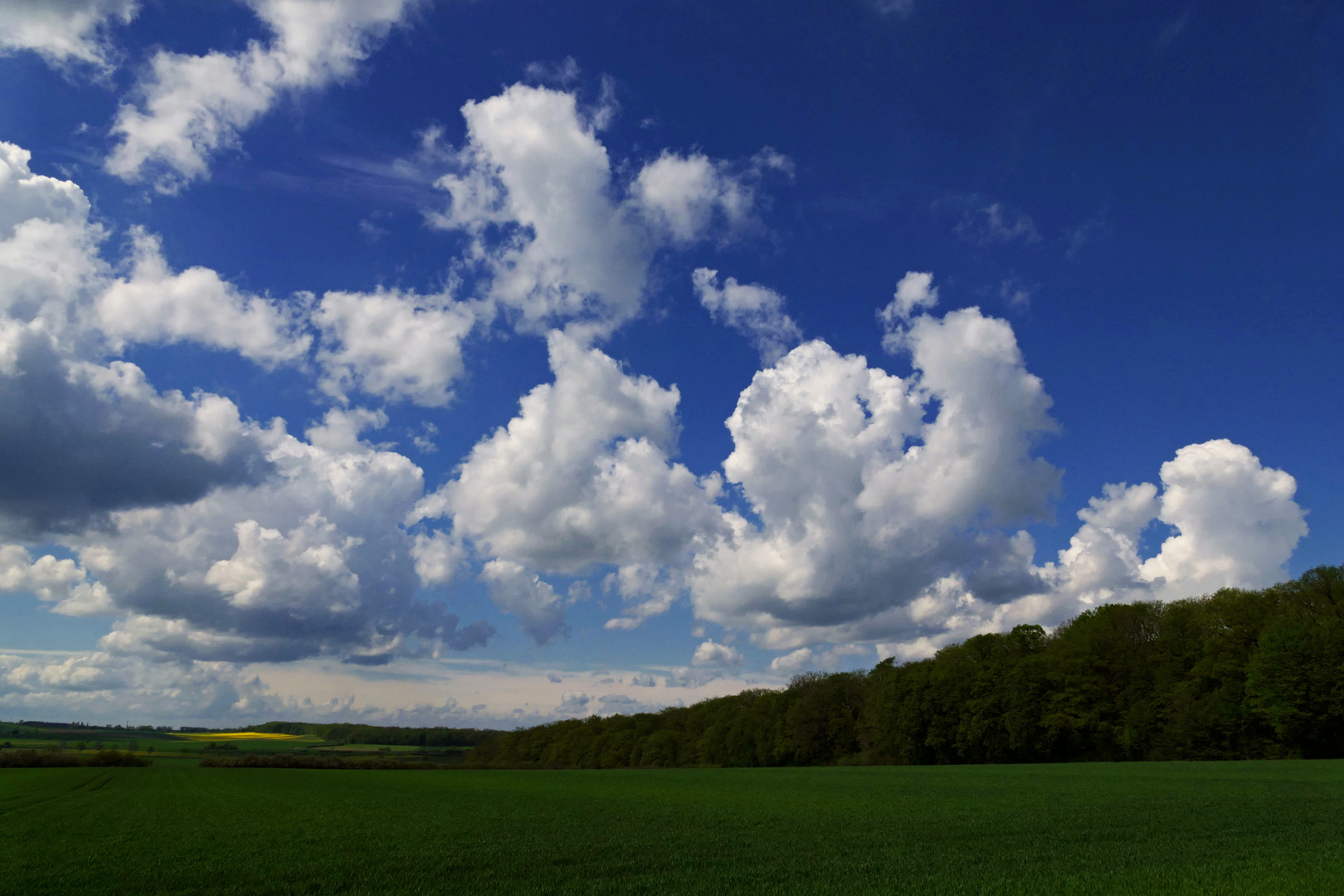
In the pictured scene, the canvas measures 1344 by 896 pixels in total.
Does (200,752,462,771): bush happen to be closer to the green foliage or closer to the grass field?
the green foliage

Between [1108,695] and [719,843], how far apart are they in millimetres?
83309

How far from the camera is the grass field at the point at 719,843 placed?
1703 centimetres

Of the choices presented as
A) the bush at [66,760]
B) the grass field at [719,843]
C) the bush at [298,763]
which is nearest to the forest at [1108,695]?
the grass field at [719,843]

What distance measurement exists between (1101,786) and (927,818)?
23369 mm

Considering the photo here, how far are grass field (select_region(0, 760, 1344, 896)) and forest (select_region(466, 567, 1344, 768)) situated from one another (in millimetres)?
31087

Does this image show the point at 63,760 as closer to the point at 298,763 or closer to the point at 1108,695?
the point at 298,763

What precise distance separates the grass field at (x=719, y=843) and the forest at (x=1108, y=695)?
31.1 m

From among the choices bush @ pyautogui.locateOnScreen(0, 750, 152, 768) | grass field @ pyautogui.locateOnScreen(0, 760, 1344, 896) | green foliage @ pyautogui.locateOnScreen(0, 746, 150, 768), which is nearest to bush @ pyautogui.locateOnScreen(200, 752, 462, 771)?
bush @ pyautogui.locateOnScreen(0, 750, 152, 768)

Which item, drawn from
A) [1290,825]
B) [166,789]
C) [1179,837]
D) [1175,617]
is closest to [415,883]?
[1179,837]

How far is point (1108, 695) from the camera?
285 ft

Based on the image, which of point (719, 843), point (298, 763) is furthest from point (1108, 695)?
point (298, 763)

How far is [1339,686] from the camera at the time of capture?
6562cm

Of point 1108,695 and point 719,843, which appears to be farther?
point 1108,695

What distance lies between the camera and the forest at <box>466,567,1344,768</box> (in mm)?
69062
